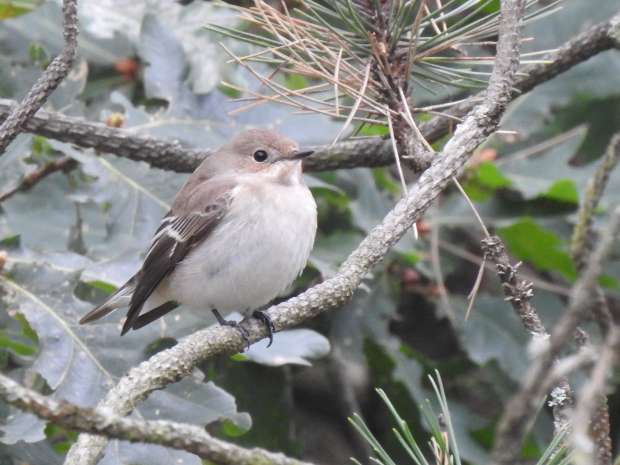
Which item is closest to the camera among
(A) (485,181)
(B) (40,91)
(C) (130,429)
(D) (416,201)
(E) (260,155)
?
(C) (130,429)

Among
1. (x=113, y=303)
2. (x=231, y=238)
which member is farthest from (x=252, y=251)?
(x=113, y=303)

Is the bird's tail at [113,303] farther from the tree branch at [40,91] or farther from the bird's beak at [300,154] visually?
the tree branch at [40,91]

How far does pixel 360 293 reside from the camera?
468cm

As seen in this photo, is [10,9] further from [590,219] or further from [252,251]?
[590,219]

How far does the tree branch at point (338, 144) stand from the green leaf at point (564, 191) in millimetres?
1190

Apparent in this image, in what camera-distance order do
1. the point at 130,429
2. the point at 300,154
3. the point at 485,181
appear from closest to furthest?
the point at 130,429 → the point at 300,154 → the point at 485,181

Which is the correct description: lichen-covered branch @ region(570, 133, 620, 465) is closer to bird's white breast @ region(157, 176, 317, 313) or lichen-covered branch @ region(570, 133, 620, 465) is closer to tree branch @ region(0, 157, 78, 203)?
bird's white breast @ region(157, 176, 317, 313)

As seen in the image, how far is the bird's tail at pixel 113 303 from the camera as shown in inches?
146

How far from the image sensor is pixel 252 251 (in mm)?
3646

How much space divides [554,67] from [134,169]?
1777mm

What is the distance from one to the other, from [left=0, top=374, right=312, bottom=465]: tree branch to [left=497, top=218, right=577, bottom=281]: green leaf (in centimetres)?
317

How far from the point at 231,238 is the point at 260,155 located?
1.73ft

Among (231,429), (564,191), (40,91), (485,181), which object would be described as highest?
(40,91)

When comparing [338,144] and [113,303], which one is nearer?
[338,144]
